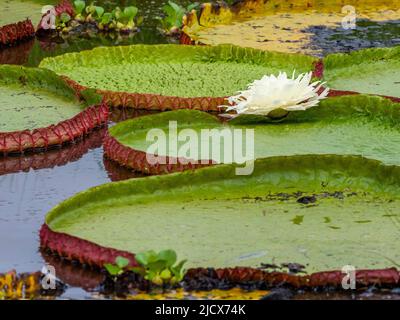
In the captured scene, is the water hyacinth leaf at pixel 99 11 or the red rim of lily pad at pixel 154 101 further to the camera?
the water hyacinth leaf at pixel 99 11

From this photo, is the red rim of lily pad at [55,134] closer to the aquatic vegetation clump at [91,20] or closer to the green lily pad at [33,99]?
the green lily pad at [33,99]

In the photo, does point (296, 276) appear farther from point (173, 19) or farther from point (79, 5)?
point (79, 5)

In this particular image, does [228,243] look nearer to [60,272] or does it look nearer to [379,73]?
[60,272]

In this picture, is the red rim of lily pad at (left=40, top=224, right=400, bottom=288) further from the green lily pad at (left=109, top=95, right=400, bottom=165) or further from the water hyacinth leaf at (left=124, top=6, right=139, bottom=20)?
the water hyacinth leaf at (left=124, top=6, right=139, bottom=20)


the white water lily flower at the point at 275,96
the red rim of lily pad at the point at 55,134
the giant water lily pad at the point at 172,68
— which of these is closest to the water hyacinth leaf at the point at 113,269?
the red rim of lily pad at the point at 55,134

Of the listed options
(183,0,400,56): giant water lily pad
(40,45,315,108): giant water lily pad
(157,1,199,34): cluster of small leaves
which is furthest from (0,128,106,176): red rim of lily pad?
(157,1,199,34): cluster of small leaves

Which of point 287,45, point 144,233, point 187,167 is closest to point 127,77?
point 287,45
